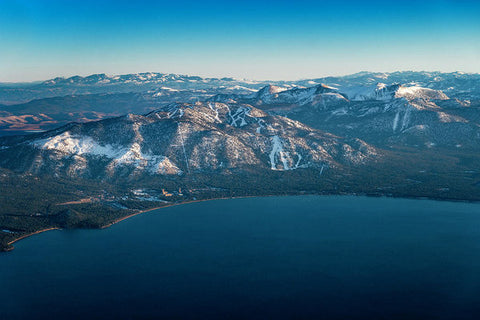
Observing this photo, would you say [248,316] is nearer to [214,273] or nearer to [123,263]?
[214,273]

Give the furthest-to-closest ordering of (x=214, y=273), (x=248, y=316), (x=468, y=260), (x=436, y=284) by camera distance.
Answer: (x=468, y=260) → (x=214, y=273) → (x=436, y=284) → (x=248, y=316)

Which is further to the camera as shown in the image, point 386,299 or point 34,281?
point 34,281

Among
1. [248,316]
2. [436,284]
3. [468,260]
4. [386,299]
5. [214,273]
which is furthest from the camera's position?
[468,260]

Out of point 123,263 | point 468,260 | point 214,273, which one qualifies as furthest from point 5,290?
point 468,260

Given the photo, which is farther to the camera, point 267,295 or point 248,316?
point 267,295

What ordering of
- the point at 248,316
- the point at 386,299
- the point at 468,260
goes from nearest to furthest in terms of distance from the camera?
the point at 248,316 < the point at 386,299 < the point at 468,260

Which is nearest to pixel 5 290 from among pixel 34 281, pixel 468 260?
pixel 34 281

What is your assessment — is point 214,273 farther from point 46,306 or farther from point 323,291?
point 46,306

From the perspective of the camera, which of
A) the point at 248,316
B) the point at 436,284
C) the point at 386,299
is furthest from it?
the point at 436,284
